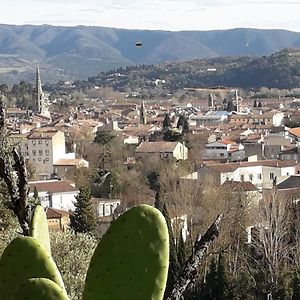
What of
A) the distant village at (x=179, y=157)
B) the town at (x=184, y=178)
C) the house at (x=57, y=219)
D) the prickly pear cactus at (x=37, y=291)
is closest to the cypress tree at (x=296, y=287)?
the town at (x=184, y=178)

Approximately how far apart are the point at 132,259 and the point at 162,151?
38.3 meters

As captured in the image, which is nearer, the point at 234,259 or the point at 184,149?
the point at 234,259

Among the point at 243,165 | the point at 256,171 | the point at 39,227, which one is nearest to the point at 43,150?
the point at 243,165

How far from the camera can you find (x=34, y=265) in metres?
1.75

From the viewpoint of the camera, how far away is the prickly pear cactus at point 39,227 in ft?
6.51

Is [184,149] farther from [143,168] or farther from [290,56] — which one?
[290,56]

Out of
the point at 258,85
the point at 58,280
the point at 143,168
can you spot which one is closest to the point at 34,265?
the point at 58,280

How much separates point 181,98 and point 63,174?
79404mm

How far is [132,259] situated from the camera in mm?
1745

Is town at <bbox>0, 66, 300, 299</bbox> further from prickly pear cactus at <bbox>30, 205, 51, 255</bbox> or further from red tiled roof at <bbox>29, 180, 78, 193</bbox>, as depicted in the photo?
prickly pear cactus at <bbox>30, 205, 51, 255</bbox>

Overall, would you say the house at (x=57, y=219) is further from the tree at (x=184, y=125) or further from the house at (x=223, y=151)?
the tree at (x=184, y=125)

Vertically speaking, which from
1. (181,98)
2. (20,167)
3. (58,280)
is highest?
(20,167)

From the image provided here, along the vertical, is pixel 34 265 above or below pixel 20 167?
below

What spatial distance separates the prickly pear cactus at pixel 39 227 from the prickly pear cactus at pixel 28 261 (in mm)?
178
